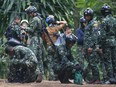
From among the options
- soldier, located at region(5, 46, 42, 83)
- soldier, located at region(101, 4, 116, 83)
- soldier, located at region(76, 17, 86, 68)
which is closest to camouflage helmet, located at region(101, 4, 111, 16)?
soldier, located at region(101, 4, 116, 83)

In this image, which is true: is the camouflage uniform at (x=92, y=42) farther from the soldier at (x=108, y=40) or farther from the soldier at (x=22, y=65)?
the soldier at (x=22, y=65)

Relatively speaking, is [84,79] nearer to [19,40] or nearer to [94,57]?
[94,57]

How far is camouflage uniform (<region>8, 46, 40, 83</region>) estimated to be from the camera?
32.8ft

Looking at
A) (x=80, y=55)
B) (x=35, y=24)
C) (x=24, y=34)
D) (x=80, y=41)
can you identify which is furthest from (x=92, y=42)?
(x=24, y=34)

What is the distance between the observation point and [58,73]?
1019cm

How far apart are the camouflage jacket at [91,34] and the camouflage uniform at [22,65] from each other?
3.55 feet

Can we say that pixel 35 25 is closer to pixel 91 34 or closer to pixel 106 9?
pixel 91 34

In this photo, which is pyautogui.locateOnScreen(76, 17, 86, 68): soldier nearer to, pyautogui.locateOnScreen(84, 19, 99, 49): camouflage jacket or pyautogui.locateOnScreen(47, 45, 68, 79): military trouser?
pyautogui.locateOnScreen(47, 45, 68, 79): military trouser

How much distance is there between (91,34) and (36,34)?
4.36ft

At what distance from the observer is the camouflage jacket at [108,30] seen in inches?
392

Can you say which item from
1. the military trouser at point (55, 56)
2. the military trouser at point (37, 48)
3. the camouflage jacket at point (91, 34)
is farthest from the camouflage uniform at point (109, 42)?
the military trouser at point (37, 48)

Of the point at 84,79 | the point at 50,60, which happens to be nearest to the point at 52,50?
the point at 50,60

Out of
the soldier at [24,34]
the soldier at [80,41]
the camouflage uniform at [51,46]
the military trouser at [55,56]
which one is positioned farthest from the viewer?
the soldier at [24,34]

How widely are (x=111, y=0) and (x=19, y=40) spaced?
2.38 meters
